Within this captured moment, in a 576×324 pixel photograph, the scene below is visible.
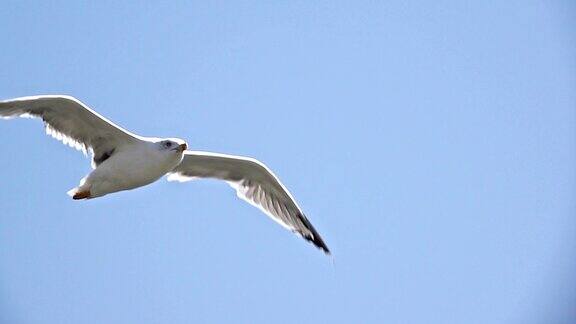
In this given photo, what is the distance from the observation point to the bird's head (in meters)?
11.4

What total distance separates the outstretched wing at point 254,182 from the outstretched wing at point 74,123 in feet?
3.41

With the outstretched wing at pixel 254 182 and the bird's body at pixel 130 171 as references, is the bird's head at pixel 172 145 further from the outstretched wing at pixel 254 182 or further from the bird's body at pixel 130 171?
the outstretched wing at pixel 254 182

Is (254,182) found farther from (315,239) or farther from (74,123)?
(74,123)

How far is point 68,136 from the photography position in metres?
12.0

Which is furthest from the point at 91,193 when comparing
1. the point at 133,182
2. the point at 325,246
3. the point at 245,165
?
the point at 325,246

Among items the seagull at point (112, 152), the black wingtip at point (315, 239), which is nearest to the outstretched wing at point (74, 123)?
the seagull at point (112, 152)

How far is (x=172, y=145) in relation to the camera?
1146 centimetres

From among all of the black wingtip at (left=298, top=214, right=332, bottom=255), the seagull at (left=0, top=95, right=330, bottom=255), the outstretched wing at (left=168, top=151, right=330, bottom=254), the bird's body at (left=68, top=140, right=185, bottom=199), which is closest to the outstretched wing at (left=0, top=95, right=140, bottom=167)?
the seagull at (left=0, top=95, right=330, bottom=255)

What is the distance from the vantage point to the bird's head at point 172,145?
37.4 ft

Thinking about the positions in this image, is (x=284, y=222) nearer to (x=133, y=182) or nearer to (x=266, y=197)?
(x=266, y=197)

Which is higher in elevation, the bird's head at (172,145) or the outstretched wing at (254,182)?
the bird's head at (172,145)

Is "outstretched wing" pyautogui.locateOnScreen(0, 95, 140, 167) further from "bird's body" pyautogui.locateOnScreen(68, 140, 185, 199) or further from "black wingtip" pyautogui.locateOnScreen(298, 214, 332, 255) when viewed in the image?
"black wingtip" pyautogui.locateOnScreen(298, 214, 332, 255)

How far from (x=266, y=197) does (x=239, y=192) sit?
313 millimetres

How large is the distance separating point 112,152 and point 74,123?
491mm
